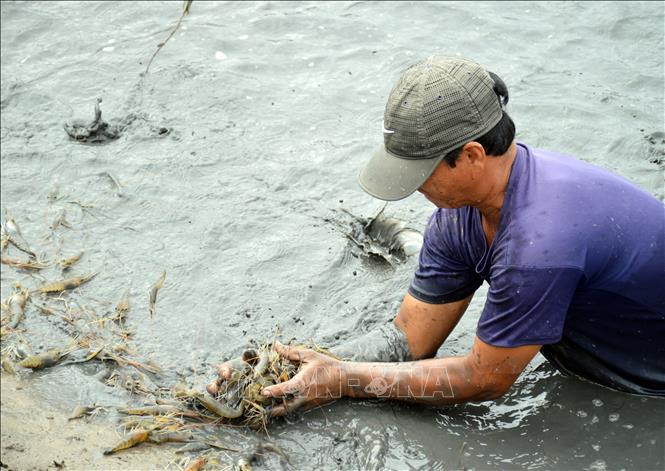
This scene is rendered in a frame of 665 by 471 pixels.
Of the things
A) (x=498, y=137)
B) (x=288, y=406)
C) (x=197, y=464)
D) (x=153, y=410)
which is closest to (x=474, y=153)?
(x=498, y=137)

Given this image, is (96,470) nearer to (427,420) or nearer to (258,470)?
(258,470)

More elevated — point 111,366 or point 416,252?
point 416,252

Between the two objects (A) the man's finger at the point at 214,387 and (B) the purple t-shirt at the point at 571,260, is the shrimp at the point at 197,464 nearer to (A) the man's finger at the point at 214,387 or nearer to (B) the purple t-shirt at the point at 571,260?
(A) the man's finger at the point at 214,387

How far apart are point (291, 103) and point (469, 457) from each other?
3637mm

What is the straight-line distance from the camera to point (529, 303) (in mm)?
2887

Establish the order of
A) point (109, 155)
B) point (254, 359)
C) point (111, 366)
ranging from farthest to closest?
point (109, 155) < point (111, 366) < point (254, 359)

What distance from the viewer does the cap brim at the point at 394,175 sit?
2883 millimetres

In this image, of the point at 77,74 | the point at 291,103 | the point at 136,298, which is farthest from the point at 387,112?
the point at 77,74

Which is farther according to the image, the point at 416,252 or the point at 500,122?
the point at 416,252

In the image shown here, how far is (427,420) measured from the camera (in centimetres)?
362

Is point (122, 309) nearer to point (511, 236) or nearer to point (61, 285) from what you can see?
point (61, 285)

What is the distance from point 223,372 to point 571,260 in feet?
5.29

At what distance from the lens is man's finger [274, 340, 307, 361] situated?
3584 millimetres

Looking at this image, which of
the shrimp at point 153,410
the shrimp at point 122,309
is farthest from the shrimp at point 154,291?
the shrimp at point 153,410
